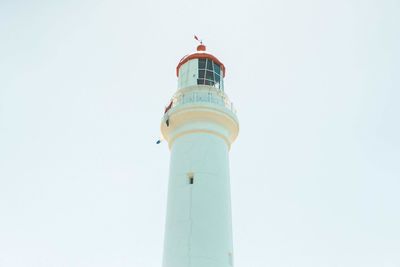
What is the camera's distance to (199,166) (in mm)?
13383

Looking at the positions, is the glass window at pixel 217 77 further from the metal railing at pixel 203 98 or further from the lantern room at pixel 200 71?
the metal railing at pixel 203 98

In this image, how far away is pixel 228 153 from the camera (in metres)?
14.8

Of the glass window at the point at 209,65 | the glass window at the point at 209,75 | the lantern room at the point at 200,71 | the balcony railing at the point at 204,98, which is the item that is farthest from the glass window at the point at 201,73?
the balcony railing at the point at 204,98

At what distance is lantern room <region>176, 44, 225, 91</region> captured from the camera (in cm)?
1552

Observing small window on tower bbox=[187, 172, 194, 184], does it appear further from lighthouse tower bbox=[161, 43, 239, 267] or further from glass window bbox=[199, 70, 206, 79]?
glass window bbox=[199, 70, 206, 79]

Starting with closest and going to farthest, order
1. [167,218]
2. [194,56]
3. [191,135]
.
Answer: [167,218]
[191,135]
[194,56]

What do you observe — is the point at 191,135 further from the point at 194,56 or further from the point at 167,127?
the point at 194,56

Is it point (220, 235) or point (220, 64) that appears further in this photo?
point (220, 64)

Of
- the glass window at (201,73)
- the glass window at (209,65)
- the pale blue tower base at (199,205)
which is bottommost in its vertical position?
the pale blue tower base at (199,205)

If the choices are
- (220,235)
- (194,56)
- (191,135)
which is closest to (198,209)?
(220,235)

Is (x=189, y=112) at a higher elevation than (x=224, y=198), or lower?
higher

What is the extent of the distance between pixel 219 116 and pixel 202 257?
16.0ft

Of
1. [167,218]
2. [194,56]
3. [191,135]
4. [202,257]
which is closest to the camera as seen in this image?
[202,257]

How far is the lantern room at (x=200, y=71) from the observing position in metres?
15.5
